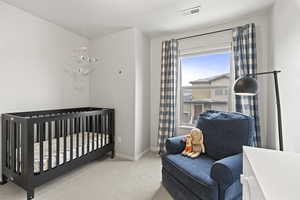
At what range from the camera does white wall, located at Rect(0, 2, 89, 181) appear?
6.52ft

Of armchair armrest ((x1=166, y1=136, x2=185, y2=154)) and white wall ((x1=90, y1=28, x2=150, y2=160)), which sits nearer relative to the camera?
armchair armrest ((x1=166, y1=136, x2=185, y2=154))

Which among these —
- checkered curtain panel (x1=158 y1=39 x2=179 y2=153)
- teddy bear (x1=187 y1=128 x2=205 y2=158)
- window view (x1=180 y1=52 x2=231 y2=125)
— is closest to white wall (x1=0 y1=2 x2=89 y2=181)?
checkered curtain panel (x1=158 y1=39 x2=179 y2=153)

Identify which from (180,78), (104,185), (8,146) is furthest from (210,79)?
(8,146)

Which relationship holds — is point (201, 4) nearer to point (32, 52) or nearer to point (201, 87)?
point (201, 87)

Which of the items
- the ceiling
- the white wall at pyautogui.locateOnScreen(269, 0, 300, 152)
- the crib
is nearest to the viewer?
the white wall at pyautogui.locateOnScreen(269, 0, 300, 152)

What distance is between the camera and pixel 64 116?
197 cm

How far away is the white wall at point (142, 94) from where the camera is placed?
8.98ft

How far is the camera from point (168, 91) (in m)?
2.89

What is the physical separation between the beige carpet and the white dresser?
1.31 metres

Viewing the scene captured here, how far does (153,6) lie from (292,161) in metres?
2.23

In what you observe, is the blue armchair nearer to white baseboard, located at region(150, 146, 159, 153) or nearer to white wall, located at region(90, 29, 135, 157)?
white wall, located at region(90, 29, 135, 157)

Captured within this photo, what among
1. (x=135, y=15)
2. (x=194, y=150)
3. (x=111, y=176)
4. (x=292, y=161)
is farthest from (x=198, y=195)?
(x=135, y=15)

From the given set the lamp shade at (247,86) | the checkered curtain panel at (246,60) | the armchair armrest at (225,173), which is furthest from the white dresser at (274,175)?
the checkered curtain panel at (246,60)

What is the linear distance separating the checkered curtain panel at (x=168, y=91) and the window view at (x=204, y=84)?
0.90 feet
